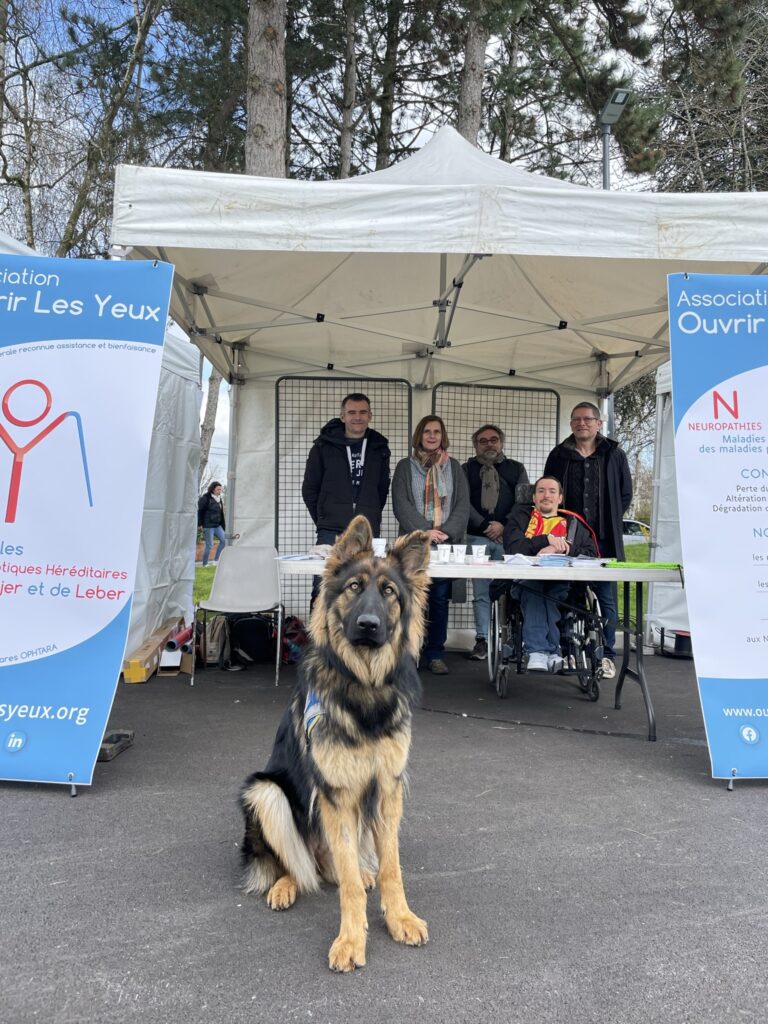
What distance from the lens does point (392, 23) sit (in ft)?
37.1

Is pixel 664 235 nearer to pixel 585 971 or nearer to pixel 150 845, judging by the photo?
pixel 585 971

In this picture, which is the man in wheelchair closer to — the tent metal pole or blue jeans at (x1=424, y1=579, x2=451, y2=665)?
blue jeans at (x1=424, y1=579, x2=451, y2=665)

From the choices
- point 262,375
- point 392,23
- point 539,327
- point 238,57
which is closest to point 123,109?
point 238,57

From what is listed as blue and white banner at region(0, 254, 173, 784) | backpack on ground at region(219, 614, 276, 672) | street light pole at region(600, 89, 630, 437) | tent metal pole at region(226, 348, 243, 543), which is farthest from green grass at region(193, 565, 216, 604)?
street light pole at region(600, 89, 630, 437)

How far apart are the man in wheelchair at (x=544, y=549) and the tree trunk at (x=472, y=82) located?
6970mm

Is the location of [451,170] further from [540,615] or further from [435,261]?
[540,615]

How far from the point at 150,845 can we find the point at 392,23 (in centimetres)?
1247

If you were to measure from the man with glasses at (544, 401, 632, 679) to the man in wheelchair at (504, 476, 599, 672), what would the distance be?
1.53ft

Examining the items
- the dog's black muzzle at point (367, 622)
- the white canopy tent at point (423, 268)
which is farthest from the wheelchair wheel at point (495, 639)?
the dog's black muzzle at point (367, 622)

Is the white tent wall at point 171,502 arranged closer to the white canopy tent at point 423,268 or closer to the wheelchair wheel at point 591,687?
the white canopy tent at point 423,268

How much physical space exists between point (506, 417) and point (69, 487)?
15.5 ft

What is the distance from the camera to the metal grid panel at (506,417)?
6965mm

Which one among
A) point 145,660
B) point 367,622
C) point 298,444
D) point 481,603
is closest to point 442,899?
point 367,622

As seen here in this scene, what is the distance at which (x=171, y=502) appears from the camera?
649 cm
